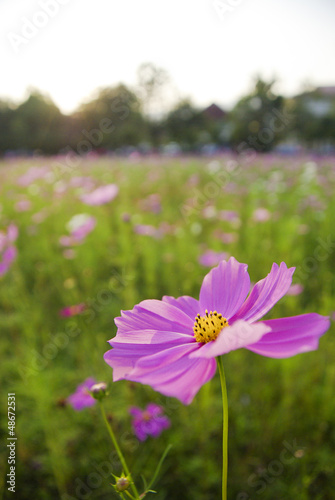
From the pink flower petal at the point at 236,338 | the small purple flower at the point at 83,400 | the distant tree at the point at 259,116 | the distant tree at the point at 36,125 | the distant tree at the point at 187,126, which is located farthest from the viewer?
the distant tree at the point at 36,125

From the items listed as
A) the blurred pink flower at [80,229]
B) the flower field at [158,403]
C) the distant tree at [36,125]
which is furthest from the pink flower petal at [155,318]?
the distant tree at [36,125]

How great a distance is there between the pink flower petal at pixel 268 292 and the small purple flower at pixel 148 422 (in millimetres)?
710

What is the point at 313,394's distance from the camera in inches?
43.5

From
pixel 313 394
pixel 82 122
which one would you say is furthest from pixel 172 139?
pixel 313 394

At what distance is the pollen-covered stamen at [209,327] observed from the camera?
0.34m

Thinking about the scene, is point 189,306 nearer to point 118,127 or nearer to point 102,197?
point 102,197

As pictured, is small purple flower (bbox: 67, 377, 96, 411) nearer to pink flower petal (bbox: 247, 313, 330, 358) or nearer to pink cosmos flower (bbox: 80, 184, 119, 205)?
pink flower petal (bbox: 247, 313, 330, 358)

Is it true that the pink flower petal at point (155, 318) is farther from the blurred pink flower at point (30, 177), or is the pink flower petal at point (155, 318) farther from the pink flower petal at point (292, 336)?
the blurred pink flower at point (30, 177)

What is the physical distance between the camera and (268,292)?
29cm

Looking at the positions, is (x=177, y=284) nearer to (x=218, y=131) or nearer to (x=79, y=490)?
(x=79, y=490)

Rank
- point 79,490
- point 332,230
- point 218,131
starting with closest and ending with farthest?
point 79,490 → point 332,230 → point 218,131

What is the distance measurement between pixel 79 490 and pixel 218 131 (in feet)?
40.2

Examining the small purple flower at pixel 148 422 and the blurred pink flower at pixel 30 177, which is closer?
the small purple flower at pixel 148 422

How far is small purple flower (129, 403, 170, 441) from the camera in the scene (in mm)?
930
